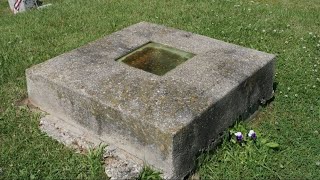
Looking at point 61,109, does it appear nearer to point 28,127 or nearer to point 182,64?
point 28,127

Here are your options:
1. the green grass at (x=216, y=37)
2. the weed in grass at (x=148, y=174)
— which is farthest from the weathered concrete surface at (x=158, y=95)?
the green grass at (x=216, y=37)

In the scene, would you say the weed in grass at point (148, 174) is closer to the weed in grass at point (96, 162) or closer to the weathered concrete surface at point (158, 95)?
the weathered concrete surface at point (158, 95)

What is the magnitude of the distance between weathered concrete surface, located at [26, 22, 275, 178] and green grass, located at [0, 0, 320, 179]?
28cm

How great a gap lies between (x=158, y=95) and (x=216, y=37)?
123 inches

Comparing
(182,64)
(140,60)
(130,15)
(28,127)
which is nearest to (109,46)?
(140,60)

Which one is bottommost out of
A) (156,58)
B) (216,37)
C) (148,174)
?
(216,37)

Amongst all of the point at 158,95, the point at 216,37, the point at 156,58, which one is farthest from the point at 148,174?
the point at 216,37

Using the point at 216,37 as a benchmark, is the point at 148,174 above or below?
above

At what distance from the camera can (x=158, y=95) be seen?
3.88 metres

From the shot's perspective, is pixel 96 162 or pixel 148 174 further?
pixel 96 162

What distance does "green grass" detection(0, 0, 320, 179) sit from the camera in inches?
151

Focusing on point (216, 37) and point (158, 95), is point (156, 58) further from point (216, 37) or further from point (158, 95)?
point (216, 37)

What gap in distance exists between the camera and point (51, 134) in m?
4.23

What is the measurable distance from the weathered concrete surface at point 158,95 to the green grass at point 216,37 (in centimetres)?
28
